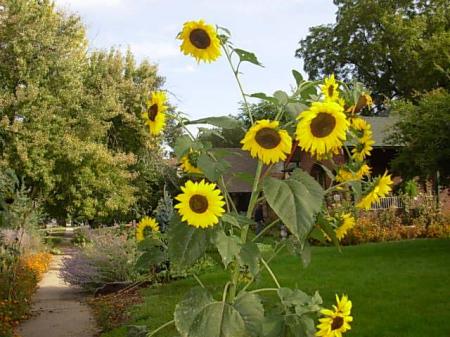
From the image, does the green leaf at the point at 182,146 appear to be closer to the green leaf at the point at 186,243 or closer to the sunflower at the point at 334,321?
the green leaf at the point at 186,243

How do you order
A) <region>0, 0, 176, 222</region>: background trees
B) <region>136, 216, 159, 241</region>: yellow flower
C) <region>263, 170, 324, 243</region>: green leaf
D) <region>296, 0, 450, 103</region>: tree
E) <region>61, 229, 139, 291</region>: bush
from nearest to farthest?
<region>263, 170, 324, 243</region>: green leaf → <region>136, 216, 159, 241</region>: yellow flower → <region>61, 229, 139, 291</region>: bush → <region>0, 0, 176, 222</region>: background trees → <region>296, 0, 450, 103</region>: tree

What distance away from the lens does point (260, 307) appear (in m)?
2.02

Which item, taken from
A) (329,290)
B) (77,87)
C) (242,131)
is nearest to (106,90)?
(77,87)

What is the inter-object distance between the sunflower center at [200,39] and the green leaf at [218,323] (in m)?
0.91

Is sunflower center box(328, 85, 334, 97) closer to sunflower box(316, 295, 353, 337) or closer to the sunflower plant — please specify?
the sunflower plant

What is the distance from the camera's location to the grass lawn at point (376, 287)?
22.0 ft

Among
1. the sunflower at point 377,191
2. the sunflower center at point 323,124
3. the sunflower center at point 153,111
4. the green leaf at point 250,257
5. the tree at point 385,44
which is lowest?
the green leaf at point 250,257

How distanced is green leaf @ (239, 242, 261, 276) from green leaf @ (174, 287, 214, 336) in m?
0.18

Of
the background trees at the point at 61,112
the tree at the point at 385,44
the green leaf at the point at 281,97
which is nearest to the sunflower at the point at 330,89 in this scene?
the green leaf at the point at 281,97

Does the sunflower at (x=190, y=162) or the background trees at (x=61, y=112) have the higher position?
the background trees at (x=61, y=112)

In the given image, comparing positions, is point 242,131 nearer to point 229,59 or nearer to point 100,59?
point 229,59

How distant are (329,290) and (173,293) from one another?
2.73 metres

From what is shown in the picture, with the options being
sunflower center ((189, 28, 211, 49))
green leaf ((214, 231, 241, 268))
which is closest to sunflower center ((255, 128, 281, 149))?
green leaf ((214, 231, 241, 268))

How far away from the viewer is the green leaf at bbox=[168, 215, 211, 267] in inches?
76.2
